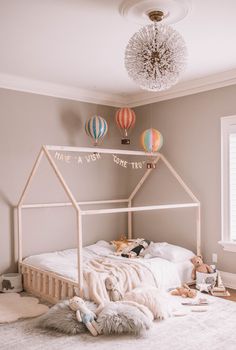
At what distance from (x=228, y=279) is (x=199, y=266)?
0.36 meters

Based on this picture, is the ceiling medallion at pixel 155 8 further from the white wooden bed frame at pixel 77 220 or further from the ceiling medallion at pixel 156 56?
the white wooden bed frame at pixel 77 220

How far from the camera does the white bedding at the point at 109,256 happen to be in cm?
361

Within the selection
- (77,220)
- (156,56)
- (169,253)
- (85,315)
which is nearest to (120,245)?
(169,253)

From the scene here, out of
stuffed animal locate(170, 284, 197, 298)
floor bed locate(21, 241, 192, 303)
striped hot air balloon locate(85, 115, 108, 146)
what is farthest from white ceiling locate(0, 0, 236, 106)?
stuffed animal locate(170, 284, 197, 298)

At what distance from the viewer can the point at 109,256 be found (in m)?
4.08

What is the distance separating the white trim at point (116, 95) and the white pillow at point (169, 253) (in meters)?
1.80

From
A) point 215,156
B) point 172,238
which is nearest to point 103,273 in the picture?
point 172,238

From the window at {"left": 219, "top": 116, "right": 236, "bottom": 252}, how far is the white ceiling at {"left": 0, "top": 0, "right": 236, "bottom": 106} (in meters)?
0.51

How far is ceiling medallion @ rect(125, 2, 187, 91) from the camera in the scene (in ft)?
7.24

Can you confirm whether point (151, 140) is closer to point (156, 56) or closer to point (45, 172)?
point (45, 172)

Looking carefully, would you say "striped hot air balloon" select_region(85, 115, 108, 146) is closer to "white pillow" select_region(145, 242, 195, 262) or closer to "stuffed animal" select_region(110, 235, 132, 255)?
"stuffed animal" select_region(110, 235, 132, 255)

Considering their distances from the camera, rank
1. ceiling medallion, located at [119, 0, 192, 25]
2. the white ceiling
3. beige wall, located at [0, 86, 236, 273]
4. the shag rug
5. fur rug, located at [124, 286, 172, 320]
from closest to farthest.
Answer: ceiling medallion, located at [119, 0, 192, 25] → the white ceiling → fur rug, located at [124, 286, 172, 320] → the shag rug → beige wall, located at [0, 86, 236, 273]

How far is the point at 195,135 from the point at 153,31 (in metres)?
2.28

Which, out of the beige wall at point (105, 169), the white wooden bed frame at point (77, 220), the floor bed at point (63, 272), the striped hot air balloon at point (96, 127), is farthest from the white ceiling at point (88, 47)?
the floor bed at point (63, 272)
